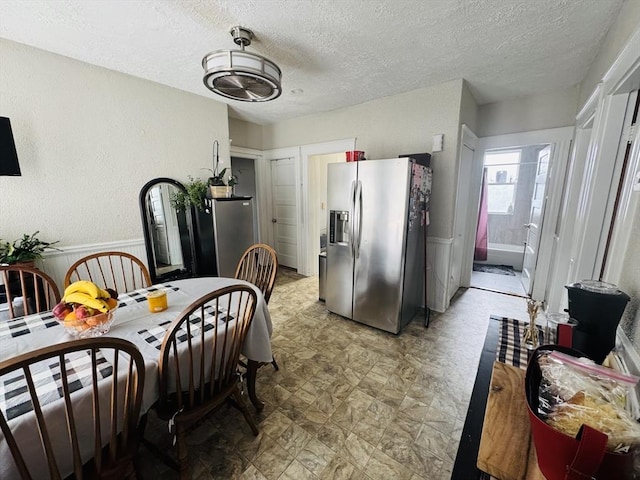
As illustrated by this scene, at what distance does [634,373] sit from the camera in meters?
0.81

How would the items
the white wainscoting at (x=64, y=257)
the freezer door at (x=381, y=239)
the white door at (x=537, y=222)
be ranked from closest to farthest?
the white wainscoting at (x=64, y=257), the freezer door at (x=381, y=239), the white door at (x=537, y=222)

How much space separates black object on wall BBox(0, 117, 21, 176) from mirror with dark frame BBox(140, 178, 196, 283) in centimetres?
89

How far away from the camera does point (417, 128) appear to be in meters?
2.88

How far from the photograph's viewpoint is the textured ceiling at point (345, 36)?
1609mm

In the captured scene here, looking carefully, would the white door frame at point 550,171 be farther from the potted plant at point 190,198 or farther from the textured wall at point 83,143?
the textured wall at point 83,143

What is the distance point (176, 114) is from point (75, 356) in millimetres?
2731

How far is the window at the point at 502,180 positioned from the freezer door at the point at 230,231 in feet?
15.2

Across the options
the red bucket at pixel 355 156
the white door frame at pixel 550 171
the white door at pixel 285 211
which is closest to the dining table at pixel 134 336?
the red bucket at pixel 355 156

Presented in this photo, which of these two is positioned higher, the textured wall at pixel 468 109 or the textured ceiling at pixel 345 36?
the textured ceiling at pixel 345 36

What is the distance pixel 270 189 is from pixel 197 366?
12.1 feet

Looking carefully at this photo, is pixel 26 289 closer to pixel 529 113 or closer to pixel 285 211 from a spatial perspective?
pixel 285 211

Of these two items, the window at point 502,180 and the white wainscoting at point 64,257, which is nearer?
the white wainscoting at point 64,257

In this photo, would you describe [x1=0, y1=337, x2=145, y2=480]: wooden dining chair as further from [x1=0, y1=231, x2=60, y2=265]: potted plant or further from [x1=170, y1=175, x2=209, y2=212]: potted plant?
[x1=170, y1=175, x2=209, y2=212]: potted plant

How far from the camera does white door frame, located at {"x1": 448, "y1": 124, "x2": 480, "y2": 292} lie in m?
2.88
